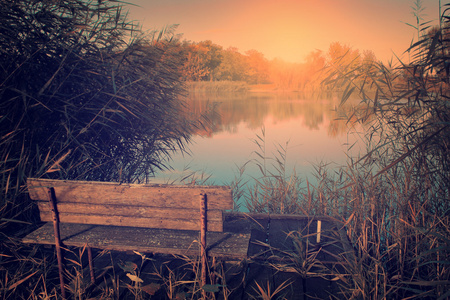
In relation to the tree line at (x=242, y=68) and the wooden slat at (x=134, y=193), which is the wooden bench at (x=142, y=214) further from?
the tree line at (x=242, y=68)

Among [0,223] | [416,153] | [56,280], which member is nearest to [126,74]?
[0,223]

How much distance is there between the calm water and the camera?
6270 millimetres

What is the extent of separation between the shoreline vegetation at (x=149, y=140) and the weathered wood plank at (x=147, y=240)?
0.23m

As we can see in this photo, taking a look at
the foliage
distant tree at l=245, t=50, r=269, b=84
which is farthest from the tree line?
the foliage

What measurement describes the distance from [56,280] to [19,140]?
1312 millimetres

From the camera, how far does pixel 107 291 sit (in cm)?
226

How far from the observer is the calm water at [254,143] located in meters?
6.27

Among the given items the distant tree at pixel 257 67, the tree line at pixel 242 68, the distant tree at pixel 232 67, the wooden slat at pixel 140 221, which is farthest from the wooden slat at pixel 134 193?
the distant tree at pixel 257 67

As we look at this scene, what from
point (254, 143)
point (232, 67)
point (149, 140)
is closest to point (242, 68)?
point (232, 67)

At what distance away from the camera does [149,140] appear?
4043 millimetres

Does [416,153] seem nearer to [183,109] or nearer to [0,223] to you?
[183,109]

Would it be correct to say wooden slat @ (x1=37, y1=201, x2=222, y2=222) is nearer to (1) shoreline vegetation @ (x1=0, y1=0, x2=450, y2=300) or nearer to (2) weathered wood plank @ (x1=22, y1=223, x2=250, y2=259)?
(2) weathered wood plank @ (x1=22, y1=223, x2=250, y2=259)

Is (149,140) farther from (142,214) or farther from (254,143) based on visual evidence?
(254,143)

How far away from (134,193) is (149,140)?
2.00 m
